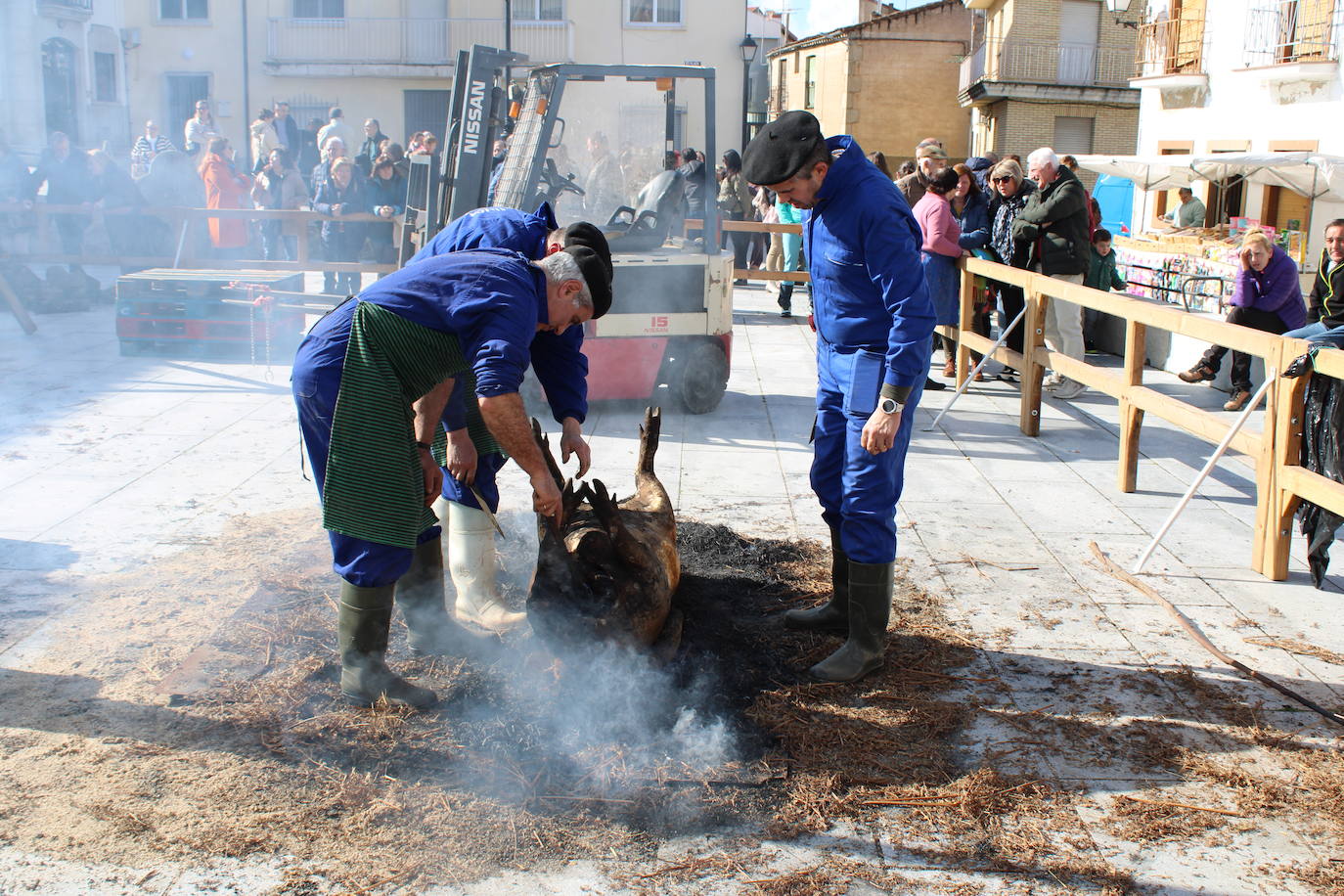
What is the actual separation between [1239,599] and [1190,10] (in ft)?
65.2

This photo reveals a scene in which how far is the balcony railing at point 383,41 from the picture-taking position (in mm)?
28109

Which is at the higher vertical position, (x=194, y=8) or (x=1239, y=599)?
(x=194, y=8)

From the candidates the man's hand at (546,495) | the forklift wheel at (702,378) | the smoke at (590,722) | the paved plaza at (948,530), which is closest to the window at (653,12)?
the paved plaza at (948,530)

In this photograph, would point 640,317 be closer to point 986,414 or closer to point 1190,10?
point 986,414

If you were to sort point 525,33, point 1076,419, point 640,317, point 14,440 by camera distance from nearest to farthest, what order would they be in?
point 14,440
point 640,317
point 1076,419
point 525,33

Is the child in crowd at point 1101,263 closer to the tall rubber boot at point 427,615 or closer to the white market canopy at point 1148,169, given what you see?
the white market canopy at point 1148,169

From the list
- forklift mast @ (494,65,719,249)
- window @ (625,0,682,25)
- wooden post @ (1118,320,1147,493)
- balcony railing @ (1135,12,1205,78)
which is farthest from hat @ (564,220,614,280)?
window @ (625,0,682,25)

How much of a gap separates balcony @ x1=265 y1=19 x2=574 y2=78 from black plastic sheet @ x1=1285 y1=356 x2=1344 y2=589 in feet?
83.6

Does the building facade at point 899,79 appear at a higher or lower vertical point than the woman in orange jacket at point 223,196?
higher

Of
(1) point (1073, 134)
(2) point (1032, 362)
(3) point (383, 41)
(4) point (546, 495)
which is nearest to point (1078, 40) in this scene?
(1) point (1073, 134)

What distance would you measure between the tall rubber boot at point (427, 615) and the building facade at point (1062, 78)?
36.3m

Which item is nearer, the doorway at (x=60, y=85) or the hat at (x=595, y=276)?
the hat at (x=595, y=276)

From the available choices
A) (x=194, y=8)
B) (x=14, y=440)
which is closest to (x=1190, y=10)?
(x=14, y=440)

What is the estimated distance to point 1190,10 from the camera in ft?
69.2
